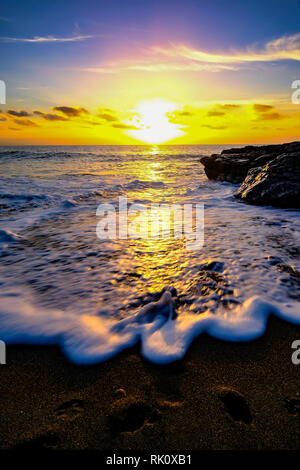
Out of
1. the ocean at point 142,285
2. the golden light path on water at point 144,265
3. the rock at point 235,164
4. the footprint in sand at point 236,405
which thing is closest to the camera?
the footprint in sand at point 236,405

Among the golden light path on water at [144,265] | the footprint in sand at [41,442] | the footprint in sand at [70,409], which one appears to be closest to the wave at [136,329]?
the golden light path on water at [144,265]

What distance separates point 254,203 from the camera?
271 inches

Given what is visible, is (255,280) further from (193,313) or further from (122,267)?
(122,267)

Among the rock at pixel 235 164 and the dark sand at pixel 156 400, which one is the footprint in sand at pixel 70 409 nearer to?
the dark sand at pixel 156 400

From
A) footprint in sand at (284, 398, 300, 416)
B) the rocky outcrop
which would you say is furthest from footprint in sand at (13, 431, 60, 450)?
the rocky outcrop

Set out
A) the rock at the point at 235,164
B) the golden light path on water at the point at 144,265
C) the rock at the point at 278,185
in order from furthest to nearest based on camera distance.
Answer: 1. the rock at the point at 235,164
2. the rock at the point at 278,185
3. the golden light path on water at the point at 144,265

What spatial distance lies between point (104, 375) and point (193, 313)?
101 cm

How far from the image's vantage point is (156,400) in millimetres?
1444

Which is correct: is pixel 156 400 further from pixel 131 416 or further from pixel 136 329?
pixel 136 329

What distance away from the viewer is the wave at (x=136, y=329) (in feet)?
6.04

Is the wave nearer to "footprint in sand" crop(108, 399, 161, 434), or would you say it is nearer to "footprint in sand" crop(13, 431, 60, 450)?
"footprint in sand" crop(108, 399, 161, 434)

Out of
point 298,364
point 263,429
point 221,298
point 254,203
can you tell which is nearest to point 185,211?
point 254,203

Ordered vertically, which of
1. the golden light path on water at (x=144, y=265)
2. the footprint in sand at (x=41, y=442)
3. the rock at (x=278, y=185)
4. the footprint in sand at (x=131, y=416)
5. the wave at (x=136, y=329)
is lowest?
the footprint in sand at (x=41, y=442)

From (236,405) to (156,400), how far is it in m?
0.50
